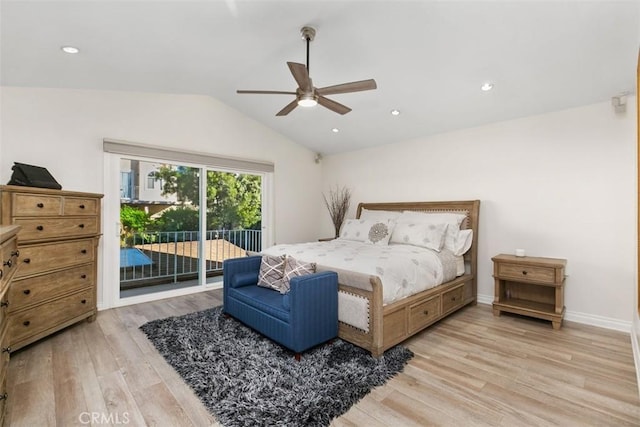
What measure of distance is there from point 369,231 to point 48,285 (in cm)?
344

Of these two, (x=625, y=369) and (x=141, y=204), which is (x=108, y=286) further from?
(x=625, y=369)

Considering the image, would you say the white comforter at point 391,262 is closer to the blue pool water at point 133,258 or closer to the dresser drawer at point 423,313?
the dresser drawer at point 423,313

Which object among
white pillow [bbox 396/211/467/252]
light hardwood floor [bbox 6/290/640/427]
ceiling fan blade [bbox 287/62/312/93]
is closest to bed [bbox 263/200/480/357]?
white pillow [bbox 396/211/467/252]

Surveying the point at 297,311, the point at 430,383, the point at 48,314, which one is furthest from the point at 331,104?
the point at 48,314

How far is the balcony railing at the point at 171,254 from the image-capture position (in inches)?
159

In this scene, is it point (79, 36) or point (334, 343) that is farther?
point (334, 343)

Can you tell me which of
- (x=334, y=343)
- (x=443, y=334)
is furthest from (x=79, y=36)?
(x=443, y=334)

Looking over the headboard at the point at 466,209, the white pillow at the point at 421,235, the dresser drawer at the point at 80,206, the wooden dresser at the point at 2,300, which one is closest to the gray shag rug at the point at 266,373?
the wooden dresser at the point at 2,300

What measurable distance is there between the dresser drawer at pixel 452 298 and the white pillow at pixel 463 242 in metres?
0.42

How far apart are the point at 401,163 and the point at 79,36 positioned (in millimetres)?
4032

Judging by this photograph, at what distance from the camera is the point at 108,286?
3615mm

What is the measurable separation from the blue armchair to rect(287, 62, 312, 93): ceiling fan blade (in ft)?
4.88

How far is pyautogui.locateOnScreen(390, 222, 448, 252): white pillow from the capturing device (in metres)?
3.59

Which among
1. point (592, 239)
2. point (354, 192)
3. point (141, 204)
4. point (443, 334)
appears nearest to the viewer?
point (443, 334)
